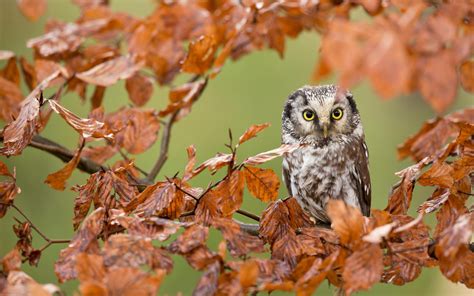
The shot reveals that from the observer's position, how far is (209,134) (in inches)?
172

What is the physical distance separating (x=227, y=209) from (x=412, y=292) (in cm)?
343

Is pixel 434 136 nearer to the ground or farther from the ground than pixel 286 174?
farther from the ground

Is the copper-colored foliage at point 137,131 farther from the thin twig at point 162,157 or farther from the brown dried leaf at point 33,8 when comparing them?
the brown dried leaf at point 33,8

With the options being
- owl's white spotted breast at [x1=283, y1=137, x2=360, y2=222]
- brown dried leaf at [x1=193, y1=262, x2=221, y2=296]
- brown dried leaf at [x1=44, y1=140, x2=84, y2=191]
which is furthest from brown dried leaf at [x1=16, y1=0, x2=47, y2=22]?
brown dried leaf at [x1=193, y1=262, x2=221, y2=296]

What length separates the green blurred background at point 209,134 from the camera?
411cm

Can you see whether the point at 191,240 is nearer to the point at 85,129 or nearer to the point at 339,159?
the point at 85,129

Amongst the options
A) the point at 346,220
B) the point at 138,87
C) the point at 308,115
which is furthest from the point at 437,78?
the point at 308,115

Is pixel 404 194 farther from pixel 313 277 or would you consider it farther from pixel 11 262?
pixel 11 262

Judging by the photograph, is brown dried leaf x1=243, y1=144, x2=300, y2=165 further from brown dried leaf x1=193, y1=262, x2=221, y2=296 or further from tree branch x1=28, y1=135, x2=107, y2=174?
tree branch x1=28, y1=135, x2=107, y2=174

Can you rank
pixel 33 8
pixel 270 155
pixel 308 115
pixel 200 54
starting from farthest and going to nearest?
pixel 308 115
pixel 33 8
pixel 200 54
pixel 270 155

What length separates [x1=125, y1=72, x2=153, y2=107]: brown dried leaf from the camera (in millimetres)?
1848

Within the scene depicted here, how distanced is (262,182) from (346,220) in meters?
0.26

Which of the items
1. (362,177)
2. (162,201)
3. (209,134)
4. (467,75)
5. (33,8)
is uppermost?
(33,8)

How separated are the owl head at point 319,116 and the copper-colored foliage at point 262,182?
0.73 meters
